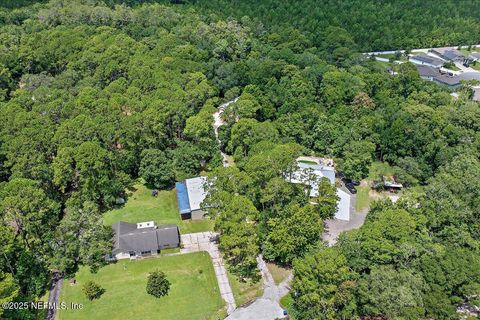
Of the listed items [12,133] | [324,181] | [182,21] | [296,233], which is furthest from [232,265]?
[182,21]

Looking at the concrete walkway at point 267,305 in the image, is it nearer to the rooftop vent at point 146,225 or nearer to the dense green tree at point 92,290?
the dense green tree at point 92,290

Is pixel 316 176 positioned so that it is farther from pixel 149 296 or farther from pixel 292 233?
pixel 149 296

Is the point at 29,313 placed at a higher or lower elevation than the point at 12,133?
lower

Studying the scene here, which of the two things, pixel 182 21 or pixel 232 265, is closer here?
pixel 232 265

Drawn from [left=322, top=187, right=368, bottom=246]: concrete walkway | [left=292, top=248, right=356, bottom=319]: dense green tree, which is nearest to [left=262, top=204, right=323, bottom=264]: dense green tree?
[left=292, top=248, right=356, bottom=319]: dense green tree

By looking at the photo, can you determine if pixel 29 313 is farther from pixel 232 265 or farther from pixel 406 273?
pixel 406 273

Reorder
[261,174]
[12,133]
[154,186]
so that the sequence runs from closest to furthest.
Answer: [261,174] < [12,133] < [154,186]

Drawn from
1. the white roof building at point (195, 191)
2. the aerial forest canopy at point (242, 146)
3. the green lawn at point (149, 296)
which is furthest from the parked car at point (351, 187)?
the green lawn at point (149, 296)
